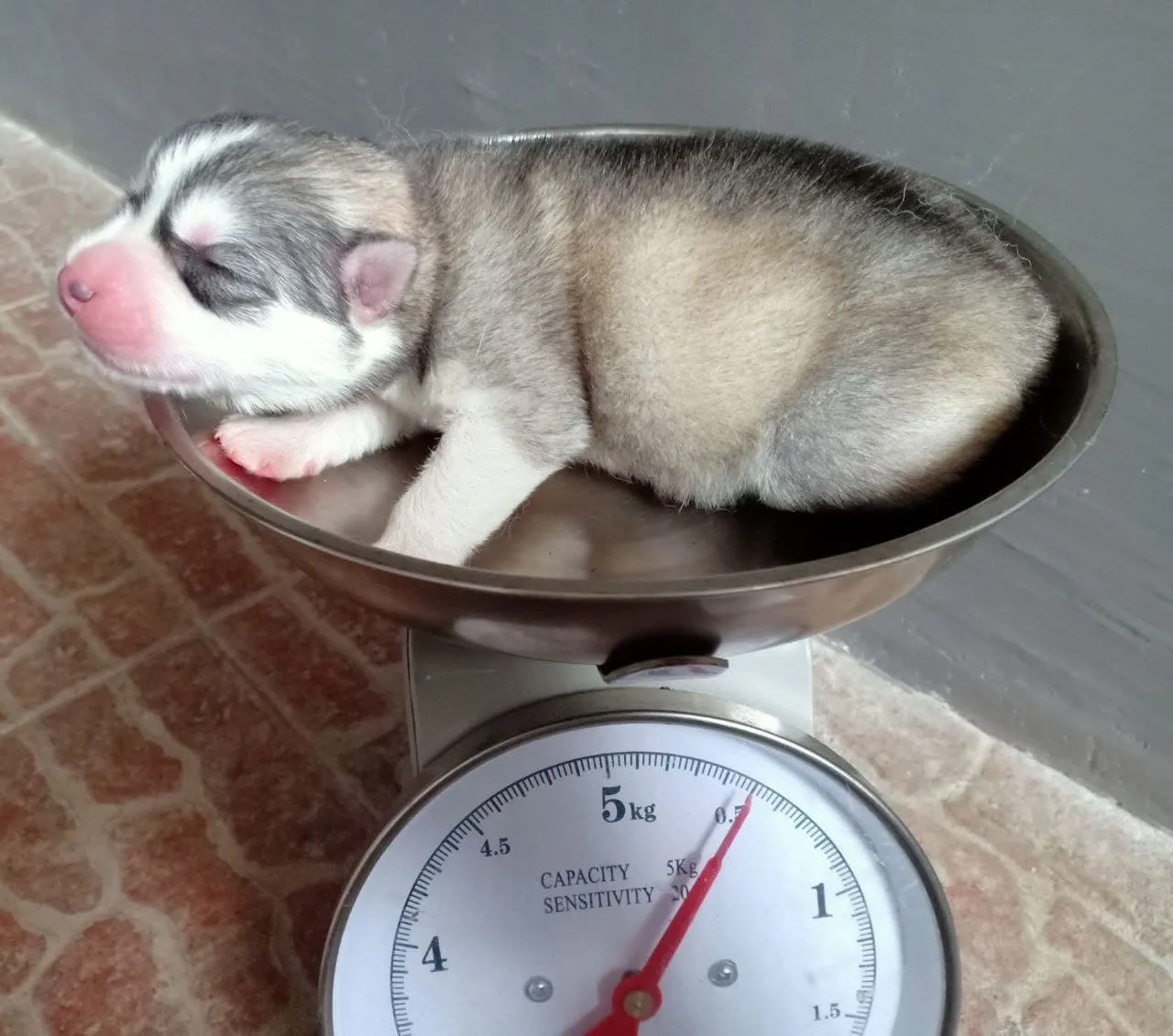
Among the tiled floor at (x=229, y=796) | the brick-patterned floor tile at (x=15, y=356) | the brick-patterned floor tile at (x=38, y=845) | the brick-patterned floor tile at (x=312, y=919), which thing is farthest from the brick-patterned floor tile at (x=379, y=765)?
the brick-patterned floor tile at (x=15, y=356)

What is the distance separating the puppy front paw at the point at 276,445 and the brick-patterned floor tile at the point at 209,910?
0.66m

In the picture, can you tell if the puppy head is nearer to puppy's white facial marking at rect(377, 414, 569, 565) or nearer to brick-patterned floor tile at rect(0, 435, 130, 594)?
puppy's white facial marking at rect(377, 414, 569, 565)

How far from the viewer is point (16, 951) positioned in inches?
49.8

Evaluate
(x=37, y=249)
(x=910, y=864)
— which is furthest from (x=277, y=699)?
(x=37, y=249)

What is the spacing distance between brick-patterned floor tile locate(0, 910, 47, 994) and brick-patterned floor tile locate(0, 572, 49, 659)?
1.40 feet

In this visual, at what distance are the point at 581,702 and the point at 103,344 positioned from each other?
43 cm

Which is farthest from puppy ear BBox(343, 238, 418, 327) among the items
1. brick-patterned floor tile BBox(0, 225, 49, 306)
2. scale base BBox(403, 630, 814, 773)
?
brick-patterned floor tile BBox(0, 225, 49, 306)

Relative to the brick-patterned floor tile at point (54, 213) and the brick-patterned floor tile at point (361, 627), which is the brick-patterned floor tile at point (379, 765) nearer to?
the brick-patterned floor tile at point (361, 627)

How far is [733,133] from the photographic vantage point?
0.97 m

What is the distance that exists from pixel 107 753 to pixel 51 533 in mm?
459

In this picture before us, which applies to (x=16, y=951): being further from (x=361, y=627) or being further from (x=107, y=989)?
(x=361, y=627)

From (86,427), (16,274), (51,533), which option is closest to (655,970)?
(51,533)

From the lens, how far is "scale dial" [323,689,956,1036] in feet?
2.68

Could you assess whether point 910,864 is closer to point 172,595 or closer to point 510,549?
point 510,549
